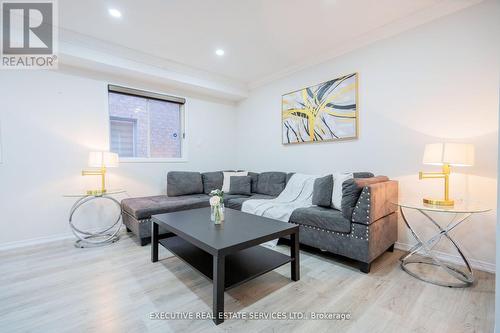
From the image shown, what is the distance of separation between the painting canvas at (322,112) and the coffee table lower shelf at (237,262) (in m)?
1.99

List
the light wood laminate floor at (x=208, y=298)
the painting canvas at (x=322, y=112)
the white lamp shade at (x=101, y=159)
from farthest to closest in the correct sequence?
the painting canvas at (x=322, y=112)
the white lamp shade at (x=101, y=159)
the light wood laminate floor at (x=208, y=298)

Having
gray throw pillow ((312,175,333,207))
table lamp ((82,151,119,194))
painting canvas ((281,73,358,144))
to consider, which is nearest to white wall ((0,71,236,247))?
table lamp ((82,151,119,194))

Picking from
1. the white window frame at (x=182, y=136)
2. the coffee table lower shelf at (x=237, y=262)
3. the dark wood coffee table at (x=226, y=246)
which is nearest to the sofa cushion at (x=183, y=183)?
the white window frame at (x=182, y=136)

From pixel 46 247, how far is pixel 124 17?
2.81 m

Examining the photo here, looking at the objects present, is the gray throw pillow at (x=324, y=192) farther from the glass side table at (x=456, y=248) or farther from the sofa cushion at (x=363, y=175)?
the glass side table at (x=456, y=248)

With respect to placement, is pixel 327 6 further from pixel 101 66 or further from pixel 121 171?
pixel 121 171

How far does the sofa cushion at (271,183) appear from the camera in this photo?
3710 millimetres

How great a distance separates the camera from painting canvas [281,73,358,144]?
3.09 metres

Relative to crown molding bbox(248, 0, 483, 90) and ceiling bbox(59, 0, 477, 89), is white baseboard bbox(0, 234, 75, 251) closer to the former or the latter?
ceiling bbox(59, 0, 477, 89)

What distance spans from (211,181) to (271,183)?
107 cm

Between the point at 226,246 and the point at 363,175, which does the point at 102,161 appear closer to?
the point at 226,246

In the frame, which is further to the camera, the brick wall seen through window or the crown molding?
the brick wall seen through window

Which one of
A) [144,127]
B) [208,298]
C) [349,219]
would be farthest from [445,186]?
[144,127]

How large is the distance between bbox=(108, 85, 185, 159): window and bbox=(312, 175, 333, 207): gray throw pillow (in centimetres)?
260
